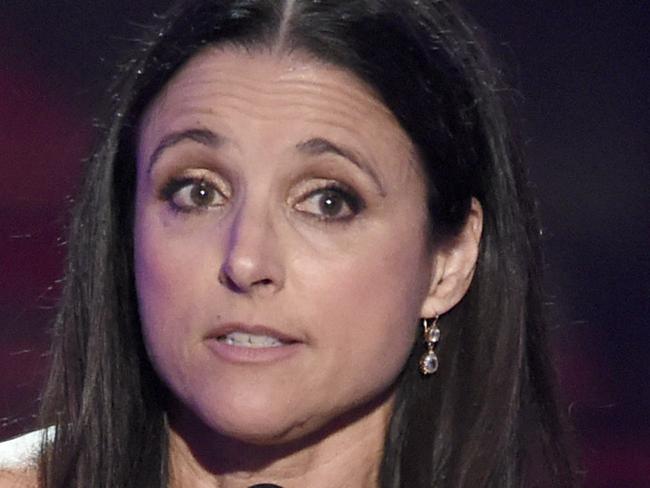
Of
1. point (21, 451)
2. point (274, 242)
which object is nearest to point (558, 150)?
point (274, 242)

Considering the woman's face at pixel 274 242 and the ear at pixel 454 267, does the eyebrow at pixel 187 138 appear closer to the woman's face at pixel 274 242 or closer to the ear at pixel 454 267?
the woman's face at pixel 274 242

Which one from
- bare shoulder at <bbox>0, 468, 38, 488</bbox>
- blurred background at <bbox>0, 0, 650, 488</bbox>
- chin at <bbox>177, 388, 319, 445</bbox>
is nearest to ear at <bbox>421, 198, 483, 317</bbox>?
chin at <bbox>177, 388, 319, 445</bbox>

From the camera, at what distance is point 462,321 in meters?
2.58

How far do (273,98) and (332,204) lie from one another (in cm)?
15

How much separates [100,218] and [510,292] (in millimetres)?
→ 575

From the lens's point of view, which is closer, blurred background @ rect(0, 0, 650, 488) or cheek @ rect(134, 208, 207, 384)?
cheek @ rect(134, 208, 207, 384)

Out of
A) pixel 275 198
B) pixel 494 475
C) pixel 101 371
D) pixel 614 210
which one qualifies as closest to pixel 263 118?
pixel 275 198

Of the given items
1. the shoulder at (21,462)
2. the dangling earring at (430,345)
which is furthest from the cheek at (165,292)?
the dangling earring at (430,345)

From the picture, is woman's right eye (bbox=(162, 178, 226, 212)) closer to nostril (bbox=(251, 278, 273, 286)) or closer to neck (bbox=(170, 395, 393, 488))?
nostril (bbox=(251, 278, 273, 286))

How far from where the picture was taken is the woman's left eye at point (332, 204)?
232cm

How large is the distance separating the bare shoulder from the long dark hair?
64mm

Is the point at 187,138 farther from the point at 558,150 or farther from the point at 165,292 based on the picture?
the point at 558,150

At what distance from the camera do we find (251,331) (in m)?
2.24

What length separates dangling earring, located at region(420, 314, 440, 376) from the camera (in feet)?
8.30
